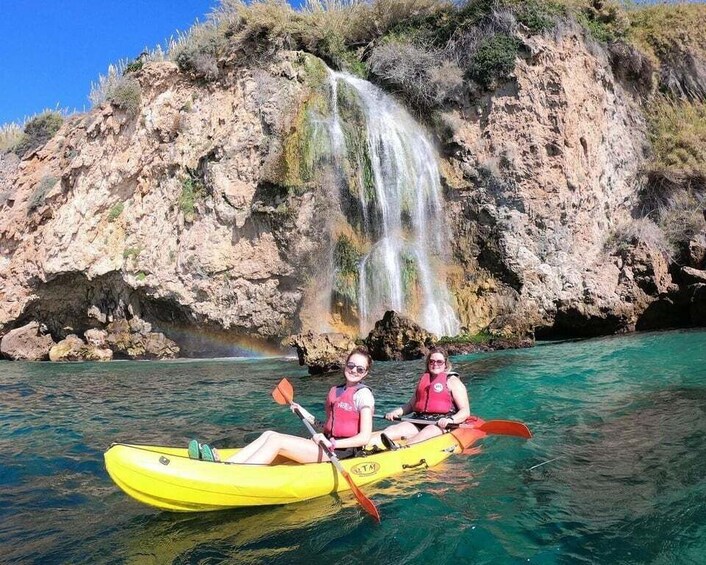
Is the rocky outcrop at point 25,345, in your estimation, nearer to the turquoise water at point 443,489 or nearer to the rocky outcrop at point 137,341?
the rocky outcrop at point 137,341

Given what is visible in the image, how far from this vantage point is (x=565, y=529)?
3.94m

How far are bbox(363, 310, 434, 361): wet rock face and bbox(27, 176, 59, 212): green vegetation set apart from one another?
1204cm

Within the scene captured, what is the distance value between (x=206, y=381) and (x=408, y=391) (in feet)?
13.9

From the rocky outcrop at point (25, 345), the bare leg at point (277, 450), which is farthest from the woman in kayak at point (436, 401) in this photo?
the rocky outcrop at point (25, 345)

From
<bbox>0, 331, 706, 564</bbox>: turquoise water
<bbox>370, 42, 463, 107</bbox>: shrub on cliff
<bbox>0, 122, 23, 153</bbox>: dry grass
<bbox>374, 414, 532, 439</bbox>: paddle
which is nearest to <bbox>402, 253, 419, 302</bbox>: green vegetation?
<bbox>370, 42, 463, 107</bbox>: shrub on cliff

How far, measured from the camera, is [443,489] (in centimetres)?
488

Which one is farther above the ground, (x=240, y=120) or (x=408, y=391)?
(x=240, y=120)

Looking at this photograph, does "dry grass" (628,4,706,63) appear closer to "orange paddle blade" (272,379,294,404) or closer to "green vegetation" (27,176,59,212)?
"orange paddle blade" (272,379,294,404)

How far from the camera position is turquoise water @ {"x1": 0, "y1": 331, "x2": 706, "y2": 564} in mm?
3816

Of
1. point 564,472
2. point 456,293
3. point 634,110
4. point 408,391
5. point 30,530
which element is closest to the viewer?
point 30,530

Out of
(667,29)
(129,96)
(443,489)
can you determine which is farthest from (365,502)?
(667,29)

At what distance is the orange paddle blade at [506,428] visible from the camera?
5918 millimetres

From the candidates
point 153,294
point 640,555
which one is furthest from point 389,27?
point 640,555

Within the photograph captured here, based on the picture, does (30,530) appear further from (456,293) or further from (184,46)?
(184,46)
